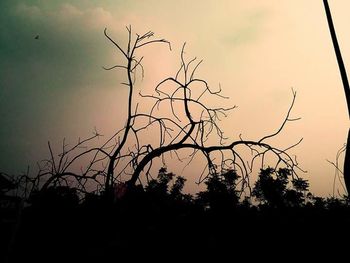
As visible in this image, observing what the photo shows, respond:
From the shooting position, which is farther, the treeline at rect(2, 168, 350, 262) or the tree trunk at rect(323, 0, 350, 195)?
the treeline at rect(2, 168, 350, 262)

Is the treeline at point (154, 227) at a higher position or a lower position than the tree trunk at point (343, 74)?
lower

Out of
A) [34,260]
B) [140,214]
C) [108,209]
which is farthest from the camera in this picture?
[140,214]

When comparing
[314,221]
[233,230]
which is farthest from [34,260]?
[314,221]

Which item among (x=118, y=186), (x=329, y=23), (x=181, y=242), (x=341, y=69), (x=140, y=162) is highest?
(x=329, y=23)

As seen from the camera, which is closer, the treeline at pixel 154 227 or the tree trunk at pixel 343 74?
the tree trunk at pixel 343 74

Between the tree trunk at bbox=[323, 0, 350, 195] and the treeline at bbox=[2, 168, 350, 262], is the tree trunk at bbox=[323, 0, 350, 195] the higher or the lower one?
the higher one

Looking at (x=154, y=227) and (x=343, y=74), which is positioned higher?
(x=343, y=74)

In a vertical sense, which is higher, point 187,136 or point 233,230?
point 187,136

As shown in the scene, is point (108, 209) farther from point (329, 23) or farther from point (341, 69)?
point (329, 23)

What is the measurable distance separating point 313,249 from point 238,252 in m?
2.75

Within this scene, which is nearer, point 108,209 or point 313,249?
point 108,209

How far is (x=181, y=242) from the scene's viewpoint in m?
9.77

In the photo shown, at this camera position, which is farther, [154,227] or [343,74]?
[154,227]

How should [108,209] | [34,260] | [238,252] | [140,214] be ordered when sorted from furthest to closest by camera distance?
[140,214] < [238,252] < [34,260] < [108,209]
